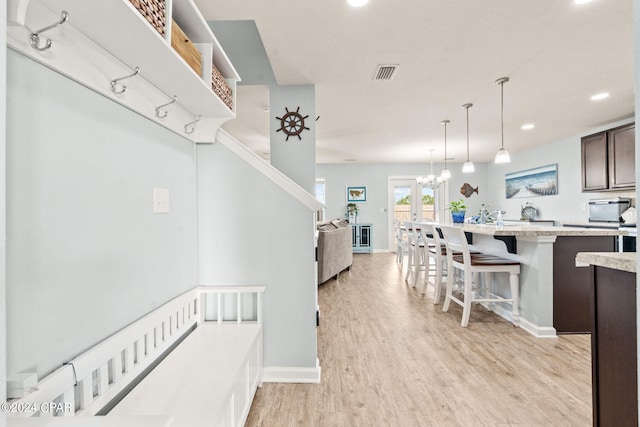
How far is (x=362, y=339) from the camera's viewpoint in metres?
2.69

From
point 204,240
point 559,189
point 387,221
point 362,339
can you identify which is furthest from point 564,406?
point 387,221

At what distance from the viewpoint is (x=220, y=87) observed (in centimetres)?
177

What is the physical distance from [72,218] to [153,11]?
72 cm

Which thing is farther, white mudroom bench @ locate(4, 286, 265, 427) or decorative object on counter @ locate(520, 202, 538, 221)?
decorative object on counter @ locate(520, 202, 538, 221)

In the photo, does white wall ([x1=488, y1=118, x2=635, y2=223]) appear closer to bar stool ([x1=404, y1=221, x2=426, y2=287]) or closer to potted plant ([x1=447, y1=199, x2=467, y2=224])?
potted plant ([x1=447, y1=199, x2=467, y2=224])

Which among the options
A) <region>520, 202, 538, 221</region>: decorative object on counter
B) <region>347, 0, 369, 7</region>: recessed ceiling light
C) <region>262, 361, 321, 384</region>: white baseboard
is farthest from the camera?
<region>520, 202, 538, 221</region>: decorative object on counter

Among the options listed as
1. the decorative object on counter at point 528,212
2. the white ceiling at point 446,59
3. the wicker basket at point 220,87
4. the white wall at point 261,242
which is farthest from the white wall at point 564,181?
the wicker basket at point 220,87

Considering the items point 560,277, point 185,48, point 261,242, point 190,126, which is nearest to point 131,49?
point 185,48

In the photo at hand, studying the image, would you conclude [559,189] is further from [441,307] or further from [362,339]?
[362,339]

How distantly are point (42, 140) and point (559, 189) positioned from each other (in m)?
7.12

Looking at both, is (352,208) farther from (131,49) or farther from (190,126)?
(131,49)

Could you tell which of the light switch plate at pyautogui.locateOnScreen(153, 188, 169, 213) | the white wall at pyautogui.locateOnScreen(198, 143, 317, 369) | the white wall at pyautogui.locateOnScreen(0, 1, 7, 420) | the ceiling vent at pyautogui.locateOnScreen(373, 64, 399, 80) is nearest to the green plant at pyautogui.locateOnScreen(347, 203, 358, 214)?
the ceiling vent at pyautogui.locateOnScreen(373, 64, 399, 80)

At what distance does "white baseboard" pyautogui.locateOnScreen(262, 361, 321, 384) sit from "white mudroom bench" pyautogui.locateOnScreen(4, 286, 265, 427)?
2.8 inches

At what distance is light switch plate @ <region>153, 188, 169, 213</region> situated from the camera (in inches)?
58.7
